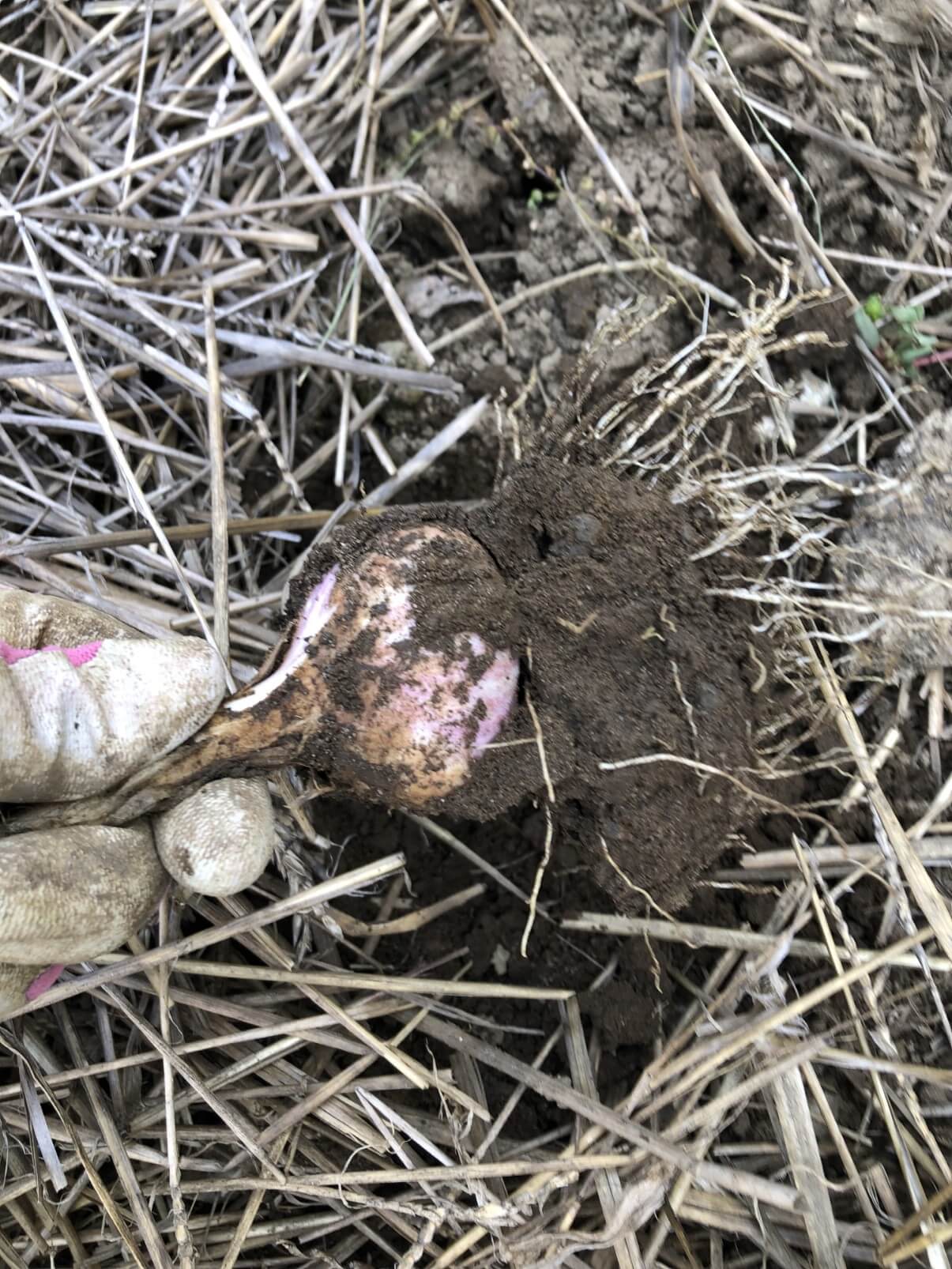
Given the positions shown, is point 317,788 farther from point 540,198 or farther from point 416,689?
point 540,198

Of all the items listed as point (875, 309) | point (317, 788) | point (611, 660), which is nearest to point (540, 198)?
point (875, 309)

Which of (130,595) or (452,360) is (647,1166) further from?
(452,360)

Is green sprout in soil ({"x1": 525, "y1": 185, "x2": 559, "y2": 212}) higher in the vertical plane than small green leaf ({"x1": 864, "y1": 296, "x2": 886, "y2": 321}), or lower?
higher

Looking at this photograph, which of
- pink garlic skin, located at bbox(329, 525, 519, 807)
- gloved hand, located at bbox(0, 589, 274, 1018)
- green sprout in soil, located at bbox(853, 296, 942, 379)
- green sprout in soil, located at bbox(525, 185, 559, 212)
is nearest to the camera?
gloved hand, located at bbox(0, 589, 274, 1018)

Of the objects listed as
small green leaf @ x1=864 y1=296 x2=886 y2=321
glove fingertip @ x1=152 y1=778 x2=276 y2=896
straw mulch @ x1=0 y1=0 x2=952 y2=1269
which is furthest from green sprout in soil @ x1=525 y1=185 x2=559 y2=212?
glove fingertip @ x1=152 y1=778 x2=276 y2=896

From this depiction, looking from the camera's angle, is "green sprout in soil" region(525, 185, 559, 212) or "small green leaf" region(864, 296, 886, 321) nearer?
"small green leaf" region(864, 296, 886, 321)

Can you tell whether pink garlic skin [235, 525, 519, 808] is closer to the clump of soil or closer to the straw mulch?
the clump of soil
